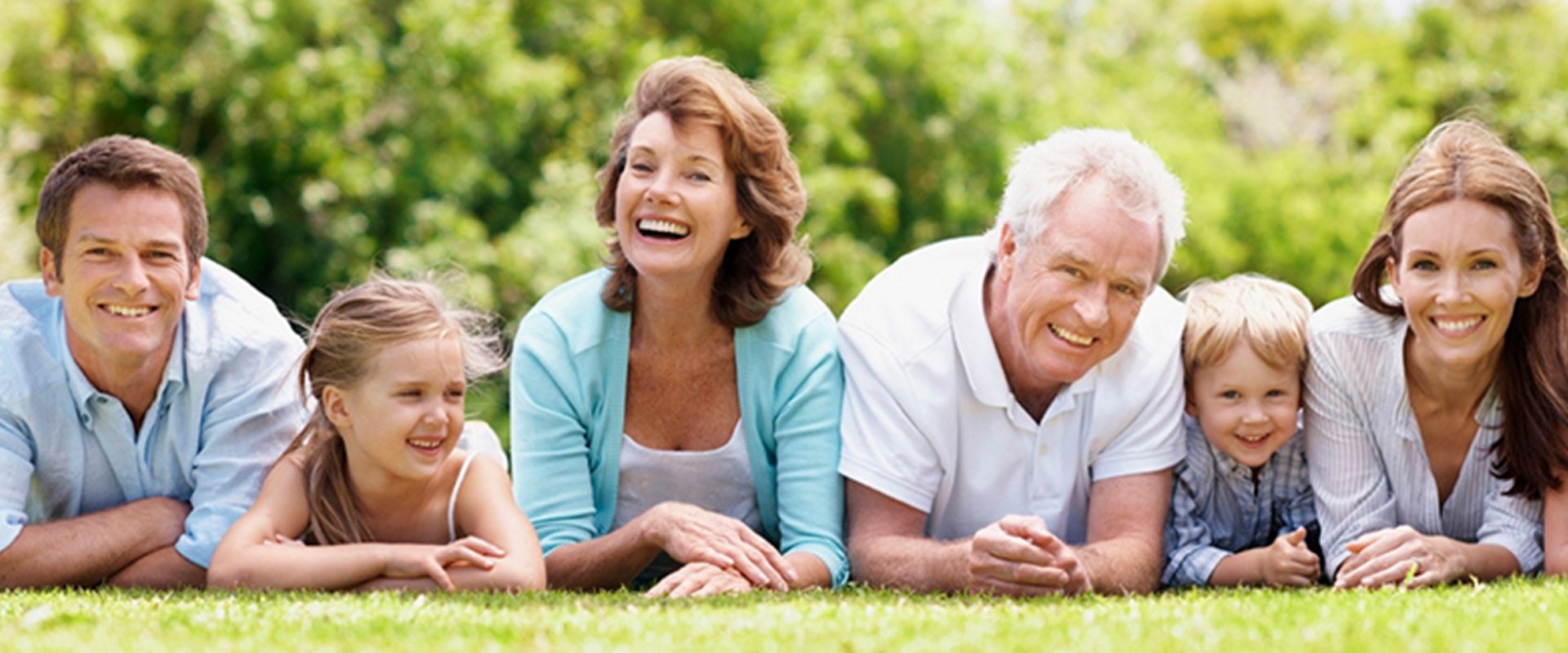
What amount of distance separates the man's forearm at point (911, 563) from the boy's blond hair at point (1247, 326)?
46.0 inches

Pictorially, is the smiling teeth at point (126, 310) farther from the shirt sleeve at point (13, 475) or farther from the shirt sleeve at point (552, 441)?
the shirt sleeve at point (552, 441)

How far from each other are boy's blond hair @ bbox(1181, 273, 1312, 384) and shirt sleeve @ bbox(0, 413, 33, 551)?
13.3ft

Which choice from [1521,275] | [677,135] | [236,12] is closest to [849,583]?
[677,135]

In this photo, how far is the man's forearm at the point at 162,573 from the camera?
19.4ft

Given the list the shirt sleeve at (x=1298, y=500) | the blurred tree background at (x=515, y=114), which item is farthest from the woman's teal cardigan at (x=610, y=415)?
the blurred tree background at (x=515, y=114)

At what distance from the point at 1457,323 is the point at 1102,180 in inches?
50.0

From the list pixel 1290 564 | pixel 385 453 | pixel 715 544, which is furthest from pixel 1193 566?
pixel 385 453

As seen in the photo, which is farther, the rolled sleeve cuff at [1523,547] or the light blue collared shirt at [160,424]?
the light blue collared shirt at [160,424]

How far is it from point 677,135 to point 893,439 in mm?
1275

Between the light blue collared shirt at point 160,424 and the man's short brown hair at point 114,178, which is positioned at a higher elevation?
the man's short brown hair at point 114,178

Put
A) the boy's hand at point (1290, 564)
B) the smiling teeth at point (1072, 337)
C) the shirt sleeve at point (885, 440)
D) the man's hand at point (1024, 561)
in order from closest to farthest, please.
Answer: the man's hand at point (1024, 561) → the smiling teeth at point (1072, 337) → the boy's hand at point (1290, 564) → the shirt sleeve at point (885, 440)

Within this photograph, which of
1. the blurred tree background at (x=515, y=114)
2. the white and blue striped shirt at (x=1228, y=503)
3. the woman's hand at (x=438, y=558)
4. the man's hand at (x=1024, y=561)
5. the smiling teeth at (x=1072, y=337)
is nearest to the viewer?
the man's hand at (x=1024, y=561)

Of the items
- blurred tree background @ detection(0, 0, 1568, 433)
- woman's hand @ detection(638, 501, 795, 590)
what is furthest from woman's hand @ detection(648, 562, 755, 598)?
blurred tree background @ detection(0, 0, 1568, 433)

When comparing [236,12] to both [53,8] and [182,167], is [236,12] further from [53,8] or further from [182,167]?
[182,167]
